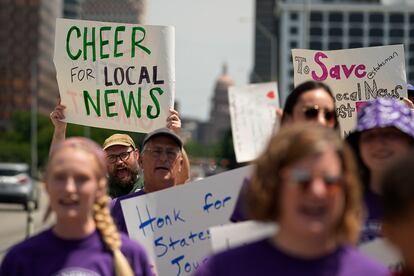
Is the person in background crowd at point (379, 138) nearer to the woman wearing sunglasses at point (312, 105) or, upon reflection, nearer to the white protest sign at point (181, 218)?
the woman wearing sunglasses at point (312, 105)

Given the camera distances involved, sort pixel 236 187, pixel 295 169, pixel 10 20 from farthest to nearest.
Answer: pixel 10 20, pixel 236 187, pixel 295 169

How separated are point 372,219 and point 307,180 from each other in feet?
3.18

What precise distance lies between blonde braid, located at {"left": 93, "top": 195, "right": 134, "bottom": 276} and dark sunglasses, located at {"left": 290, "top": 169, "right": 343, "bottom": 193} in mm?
951

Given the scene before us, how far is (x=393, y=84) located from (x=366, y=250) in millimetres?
3035

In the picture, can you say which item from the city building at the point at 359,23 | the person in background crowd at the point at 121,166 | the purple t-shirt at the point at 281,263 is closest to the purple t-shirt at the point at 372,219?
the purple t-shirt at the point at 281,263

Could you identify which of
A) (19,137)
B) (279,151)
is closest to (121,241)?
(279,151)

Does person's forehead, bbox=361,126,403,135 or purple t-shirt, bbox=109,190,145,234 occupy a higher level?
person's forehead, bbox=361,126,403,135

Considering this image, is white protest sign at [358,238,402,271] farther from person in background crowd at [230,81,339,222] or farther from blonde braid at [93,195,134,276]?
blonde braid at [93,195,134,276]

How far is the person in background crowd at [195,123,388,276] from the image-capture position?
9.42 feet

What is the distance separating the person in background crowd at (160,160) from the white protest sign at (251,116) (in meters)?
0.42

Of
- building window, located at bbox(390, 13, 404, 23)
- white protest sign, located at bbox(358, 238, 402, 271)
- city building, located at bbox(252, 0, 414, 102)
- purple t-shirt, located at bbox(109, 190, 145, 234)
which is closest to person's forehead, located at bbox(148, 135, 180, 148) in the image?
purple t-shirt, located at bbox(109, 190, 145, 234)

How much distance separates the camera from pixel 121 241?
370 cm

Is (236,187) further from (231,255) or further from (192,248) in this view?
(231,255)

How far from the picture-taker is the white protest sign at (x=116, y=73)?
6516 mm
